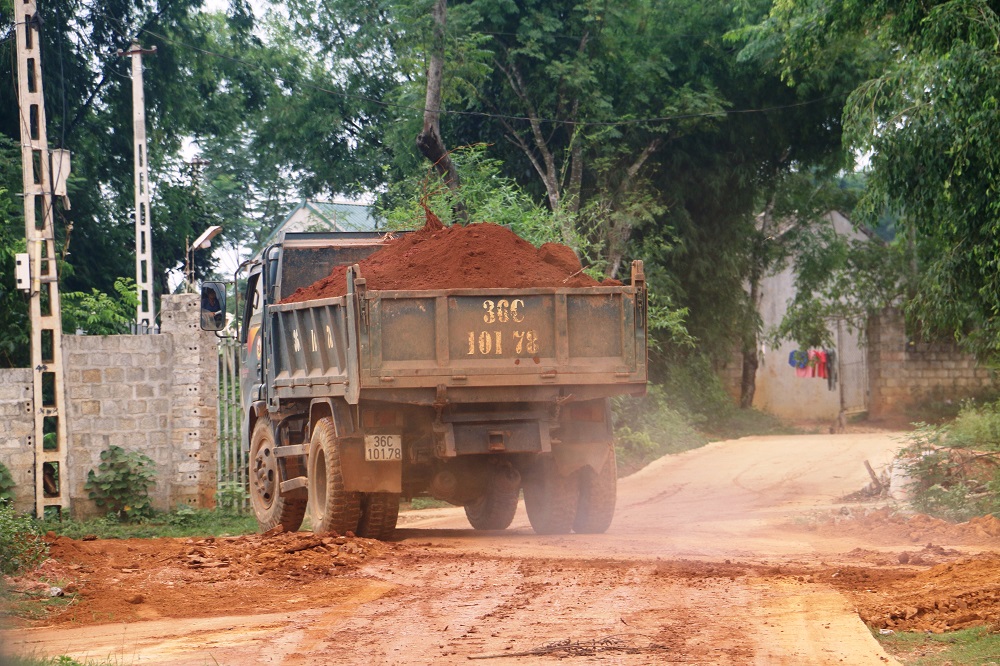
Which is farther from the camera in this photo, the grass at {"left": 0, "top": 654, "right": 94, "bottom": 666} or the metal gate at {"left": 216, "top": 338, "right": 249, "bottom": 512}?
the metal gate at {"left": 216, "top": 338, "right": 249, "bottom": 512}

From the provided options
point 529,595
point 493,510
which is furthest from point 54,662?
point 493,510

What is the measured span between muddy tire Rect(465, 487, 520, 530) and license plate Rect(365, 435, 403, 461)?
1727mm

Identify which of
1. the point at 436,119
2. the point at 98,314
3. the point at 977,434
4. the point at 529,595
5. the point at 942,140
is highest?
the point at 436,119

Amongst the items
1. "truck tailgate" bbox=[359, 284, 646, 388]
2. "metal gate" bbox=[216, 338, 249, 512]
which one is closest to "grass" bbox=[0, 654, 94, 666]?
"truck tailgate" bbox=[359, 284, 646, 388]

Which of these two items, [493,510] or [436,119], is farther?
[436,119]

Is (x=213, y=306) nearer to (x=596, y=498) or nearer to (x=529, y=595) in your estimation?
(x=596, y=498)

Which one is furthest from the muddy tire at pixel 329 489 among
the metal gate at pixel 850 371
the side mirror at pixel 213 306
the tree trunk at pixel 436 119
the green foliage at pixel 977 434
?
the metal gate at pixel 850 371

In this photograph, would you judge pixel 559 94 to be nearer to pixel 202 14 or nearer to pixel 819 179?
pixel 819 179

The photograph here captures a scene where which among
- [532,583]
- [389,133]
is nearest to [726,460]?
[389,133]

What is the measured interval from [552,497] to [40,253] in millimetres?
6709

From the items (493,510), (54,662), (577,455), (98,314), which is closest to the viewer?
(54,662)

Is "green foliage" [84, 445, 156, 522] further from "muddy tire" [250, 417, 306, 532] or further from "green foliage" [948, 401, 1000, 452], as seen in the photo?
"green foliage" [948, 401, 1000, 452]

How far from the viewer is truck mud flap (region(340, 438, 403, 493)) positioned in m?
11.0

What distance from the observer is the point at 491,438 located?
35.5ft
